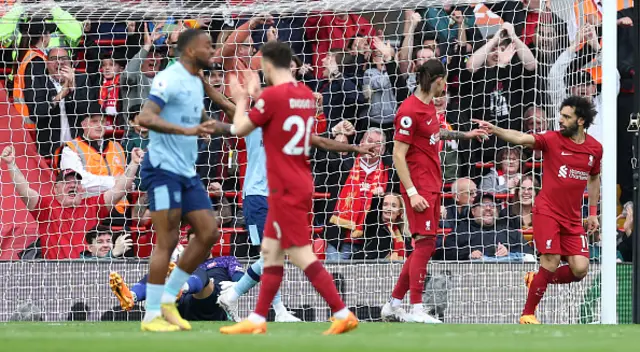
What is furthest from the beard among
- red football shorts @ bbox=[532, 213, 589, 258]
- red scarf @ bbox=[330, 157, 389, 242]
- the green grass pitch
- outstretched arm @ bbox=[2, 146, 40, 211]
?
outstretched arm @ bbox=[2, 146, 40, 211]

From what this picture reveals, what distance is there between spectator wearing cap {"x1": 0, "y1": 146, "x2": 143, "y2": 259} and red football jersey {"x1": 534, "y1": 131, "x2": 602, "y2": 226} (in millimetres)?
4878

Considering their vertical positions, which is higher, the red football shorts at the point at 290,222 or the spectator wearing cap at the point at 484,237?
the spectator wearing cap at the point at 484,237

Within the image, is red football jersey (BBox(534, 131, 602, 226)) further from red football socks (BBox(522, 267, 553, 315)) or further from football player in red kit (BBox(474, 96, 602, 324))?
red football socks (BBox(522, 267, 553, 315))

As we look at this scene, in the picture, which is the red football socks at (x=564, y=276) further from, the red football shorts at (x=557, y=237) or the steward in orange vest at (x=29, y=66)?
the steward in orange vest at (x=29, y=66)

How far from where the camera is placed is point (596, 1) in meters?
13.1

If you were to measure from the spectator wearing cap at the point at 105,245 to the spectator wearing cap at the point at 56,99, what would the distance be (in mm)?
1336

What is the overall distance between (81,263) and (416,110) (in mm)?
4357

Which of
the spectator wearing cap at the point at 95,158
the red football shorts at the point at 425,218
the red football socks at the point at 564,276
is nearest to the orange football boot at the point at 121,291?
the red football shorts at the point at 425,218

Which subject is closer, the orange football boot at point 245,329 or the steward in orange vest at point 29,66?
the orange football boot at point 245,329

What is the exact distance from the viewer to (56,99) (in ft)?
44.8

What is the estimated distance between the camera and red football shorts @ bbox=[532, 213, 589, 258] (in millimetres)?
10727

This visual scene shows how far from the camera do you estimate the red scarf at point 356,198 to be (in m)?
13.1

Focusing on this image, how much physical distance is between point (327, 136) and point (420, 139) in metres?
3.07

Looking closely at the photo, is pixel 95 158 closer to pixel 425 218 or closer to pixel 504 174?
pixel 425 218
